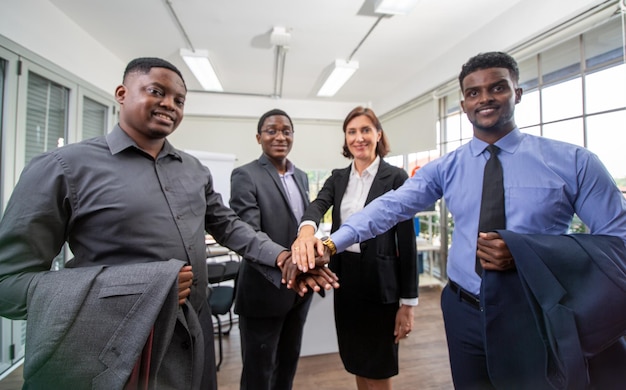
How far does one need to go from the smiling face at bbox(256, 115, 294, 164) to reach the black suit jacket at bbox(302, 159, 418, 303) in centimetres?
41

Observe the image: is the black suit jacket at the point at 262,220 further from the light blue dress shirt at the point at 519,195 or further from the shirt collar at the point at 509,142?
the shirt collar at the point at 509,142

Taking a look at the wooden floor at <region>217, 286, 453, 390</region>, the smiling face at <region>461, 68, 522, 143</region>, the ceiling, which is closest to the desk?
the wooden floor at <region>217, 286, 453, 390</region>

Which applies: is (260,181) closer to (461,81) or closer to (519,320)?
(461,81)

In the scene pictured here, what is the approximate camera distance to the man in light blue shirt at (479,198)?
0.89 m

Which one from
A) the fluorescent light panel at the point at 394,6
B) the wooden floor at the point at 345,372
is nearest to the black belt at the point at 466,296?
the wooden floor at the point at 345,372

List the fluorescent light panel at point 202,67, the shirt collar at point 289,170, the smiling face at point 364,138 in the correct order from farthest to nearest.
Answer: the fluorescent light panel at point 202,67
the shirt collar at point 289,170
the smiling face at point 364,138

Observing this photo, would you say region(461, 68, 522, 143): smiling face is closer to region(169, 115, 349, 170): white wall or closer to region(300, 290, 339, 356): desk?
region(300, 290, 339, 356): desk

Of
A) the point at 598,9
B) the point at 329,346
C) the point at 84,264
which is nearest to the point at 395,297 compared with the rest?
the point at 84,264

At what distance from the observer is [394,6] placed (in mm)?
2598

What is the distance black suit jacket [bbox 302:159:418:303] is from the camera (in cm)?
140

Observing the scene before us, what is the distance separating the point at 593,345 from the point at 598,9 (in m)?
2.63

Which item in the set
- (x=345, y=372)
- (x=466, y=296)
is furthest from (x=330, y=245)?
(x=345, y=372)

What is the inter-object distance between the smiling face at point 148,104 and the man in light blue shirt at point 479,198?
717 millimetres

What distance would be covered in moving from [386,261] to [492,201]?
576mm
